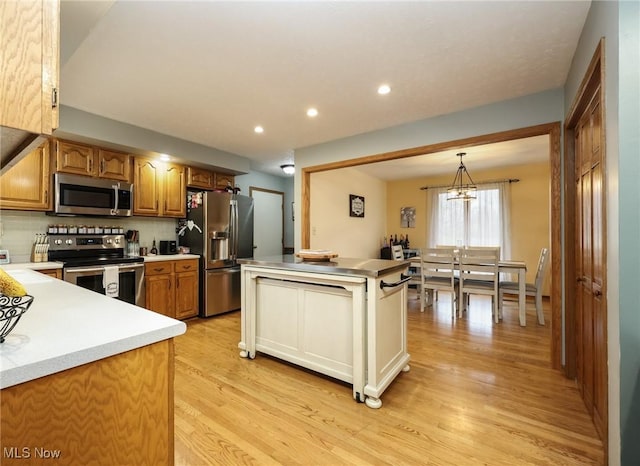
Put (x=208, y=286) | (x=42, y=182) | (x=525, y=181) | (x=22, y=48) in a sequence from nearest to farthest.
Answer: (x=22, y=48) → (x=42, y=182) → (x=208, y=286) → (x=525, y=181)

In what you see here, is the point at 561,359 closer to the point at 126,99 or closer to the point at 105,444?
the point at 105,444

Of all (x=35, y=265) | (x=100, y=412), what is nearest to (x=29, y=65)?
(x=100, y=412)

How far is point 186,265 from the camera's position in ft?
12.7

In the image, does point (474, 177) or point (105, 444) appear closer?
point (105, 444)

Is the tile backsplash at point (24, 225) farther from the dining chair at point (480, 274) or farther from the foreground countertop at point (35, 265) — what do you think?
the dining chair at point (480, 274)

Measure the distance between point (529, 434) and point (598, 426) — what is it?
394 mm

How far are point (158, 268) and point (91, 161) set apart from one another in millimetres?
1375

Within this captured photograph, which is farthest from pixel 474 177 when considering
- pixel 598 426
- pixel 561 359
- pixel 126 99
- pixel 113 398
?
pixel 113 398

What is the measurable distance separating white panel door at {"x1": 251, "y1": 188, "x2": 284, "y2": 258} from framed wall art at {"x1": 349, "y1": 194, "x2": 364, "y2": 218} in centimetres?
144

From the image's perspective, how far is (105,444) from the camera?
0.75 meters

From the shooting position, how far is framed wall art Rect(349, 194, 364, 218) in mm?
5746

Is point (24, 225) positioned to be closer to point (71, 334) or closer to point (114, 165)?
point (114, 165)

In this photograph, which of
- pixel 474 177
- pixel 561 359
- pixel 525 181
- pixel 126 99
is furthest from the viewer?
pixel 474 177

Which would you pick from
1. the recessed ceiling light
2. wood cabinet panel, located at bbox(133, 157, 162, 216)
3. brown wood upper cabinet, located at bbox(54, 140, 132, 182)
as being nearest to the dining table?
the recessed ceiling light
